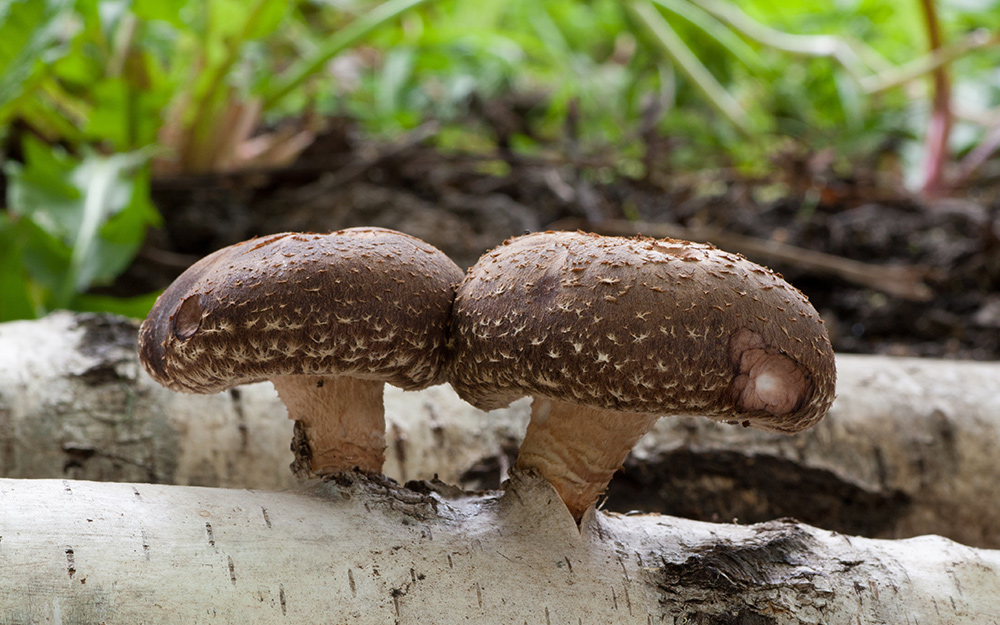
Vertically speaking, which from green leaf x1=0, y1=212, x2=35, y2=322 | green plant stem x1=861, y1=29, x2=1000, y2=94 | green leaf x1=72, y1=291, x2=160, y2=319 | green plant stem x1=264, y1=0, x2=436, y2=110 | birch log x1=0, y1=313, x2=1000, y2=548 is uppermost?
green plant stem x1=264, y1=0, x2=436, y2=110

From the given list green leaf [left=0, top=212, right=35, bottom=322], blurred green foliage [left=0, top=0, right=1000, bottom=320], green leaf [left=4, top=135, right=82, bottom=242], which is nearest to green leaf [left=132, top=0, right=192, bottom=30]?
blurred green foliage [left=0, top=0, right=1000, bottom=320]

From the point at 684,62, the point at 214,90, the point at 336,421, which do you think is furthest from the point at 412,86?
the point at 336,421

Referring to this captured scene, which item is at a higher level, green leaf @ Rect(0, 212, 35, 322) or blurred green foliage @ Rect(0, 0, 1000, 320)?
blurred green foliage @ Rect(0, 0, 1000, 320)

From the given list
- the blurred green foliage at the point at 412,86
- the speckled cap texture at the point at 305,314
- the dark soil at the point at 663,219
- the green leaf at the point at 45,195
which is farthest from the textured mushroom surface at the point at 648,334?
the green leaf at the point at 45,195

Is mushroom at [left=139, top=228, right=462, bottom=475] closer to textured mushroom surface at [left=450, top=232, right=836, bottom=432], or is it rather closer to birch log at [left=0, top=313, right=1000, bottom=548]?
textured mushroom surface at [left=450, top=232, right=836, bottom=432]

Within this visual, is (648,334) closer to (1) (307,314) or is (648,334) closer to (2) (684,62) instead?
(1) (307,314)

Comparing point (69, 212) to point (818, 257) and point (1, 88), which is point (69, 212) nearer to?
point (1, 88)

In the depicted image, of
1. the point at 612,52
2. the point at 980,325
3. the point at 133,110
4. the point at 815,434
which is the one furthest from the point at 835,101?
the point at 133,110
